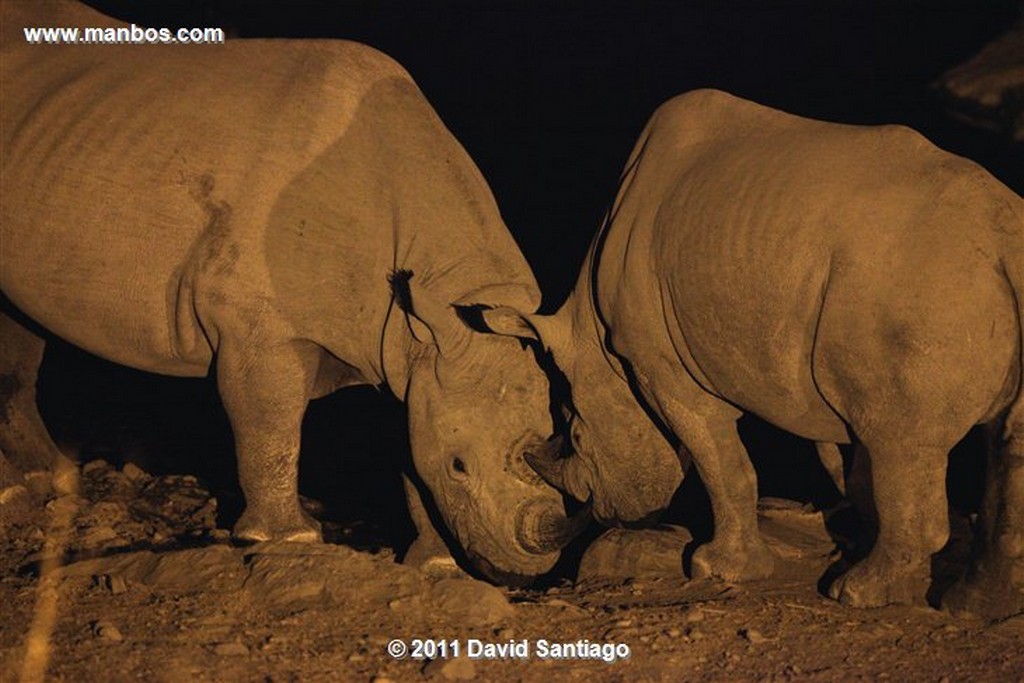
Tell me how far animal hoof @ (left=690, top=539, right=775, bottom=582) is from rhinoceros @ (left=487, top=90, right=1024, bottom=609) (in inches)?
0.4

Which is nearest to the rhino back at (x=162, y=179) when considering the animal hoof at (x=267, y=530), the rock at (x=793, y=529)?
the animal hoof at (x=267, y=530)

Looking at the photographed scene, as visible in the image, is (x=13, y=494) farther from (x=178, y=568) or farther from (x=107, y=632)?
(x=107, y=632)

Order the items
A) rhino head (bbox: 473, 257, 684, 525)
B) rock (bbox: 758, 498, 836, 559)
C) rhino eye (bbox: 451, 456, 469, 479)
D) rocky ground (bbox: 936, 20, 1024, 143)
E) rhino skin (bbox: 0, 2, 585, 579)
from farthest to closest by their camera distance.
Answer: rocky ground (bbox: 936, 20, 1024, 143) → rock (bbox: 758, 498, 836, 559) → rhino head (bbox: 473, 257, 684, 525) → rhino eye (bbox: 451, 456, 469, 479) → rhino skin (bbox: 0, 2, 585, 579)

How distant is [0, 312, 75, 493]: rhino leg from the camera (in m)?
8.60

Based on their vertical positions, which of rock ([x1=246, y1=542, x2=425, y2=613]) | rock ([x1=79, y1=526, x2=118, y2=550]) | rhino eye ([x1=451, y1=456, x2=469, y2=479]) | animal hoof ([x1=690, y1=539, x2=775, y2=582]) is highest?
rhino eye ([x1=451, y1=456, x2=469, y2=479])

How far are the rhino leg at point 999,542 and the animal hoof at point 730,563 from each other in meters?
0.94

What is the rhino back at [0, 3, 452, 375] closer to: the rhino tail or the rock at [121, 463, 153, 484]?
the rock at [121, 463, 153, 484]

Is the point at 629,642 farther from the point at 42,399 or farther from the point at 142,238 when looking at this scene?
the point at 42,399

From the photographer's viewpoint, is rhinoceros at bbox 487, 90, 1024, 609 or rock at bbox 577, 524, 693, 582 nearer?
rhinoceros at bbox 487, 90, 1024, 609

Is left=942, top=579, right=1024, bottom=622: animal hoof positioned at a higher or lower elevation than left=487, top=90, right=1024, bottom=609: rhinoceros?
lower

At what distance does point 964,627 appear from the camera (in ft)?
21.2

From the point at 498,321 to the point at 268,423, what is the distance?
1213mm

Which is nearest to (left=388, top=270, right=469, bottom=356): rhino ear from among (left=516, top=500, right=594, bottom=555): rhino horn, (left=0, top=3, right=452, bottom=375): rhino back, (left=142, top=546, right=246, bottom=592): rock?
(left=0, top=3, right=452, bottom=375): rhino back

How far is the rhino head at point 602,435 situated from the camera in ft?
24.5
